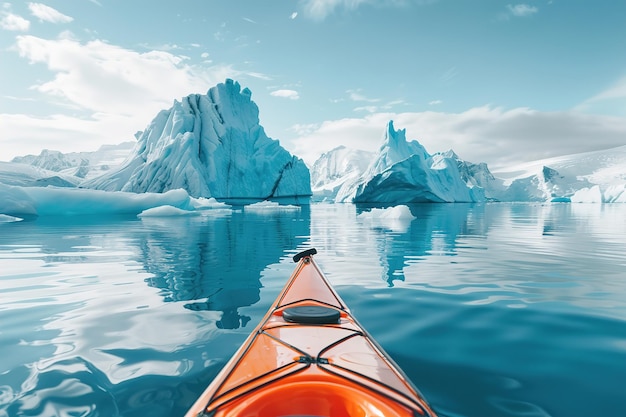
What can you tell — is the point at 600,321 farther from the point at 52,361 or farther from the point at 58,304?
the point at 58,304

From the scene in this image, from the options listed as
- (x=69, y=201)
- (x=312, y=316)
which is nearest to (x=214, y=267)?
(x=312, y=316)

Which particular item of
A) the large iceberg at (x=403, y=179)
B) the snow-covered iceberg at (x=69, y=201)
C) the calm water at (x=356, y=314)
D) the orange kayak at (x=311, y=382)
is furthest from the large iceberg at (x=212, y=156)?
the orange kayak at (x=311, y=382)

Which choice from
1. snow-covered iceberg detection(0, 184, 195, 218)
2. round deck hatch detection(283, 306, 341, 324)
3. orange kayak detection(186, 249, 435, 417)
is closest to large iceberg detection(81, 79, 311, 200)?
snow-covered iceberg detection(0, 184, 195, 218)

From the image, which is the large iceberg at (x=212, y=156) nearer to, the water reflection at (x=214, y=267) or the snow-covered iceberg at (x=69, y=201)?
the snow-covered iceberg at (x=69, y=201)

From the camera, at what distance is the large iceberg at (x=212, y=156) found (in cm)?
3039

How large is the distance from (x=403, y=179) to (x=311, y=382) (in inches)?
1675

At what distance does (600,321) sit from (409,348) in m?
2.18

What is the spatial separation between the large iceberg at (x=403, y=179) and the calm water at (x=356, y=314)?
36727 millimetres

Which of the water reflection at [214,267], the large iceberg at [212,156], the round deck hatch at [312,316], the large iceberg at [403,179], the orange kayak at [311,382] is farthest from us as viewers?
the large iceberg at [403,179]

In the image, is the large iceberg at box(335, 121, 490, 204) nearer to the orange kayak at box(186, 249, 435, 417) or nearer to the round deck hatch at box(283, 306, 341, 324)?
the round deck hatch at box(283, 306, 341, 324)

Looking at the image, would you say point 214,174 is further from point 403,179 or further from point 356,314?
point 356,314

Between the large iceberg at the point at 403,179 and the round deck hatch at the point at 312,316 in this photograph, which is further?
the large iceberg at the point at 403,179

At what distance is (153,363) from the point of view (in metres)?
2.41

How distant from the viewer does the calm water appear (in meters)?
2.03
